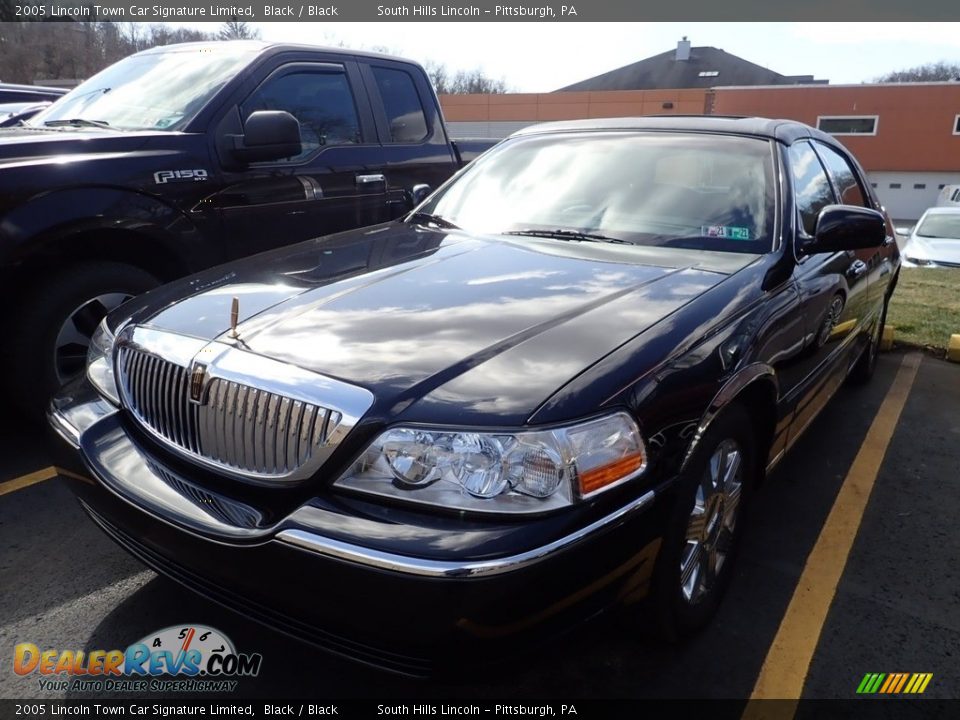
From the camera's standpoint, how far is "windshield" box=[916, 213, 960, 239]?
44.6 ft

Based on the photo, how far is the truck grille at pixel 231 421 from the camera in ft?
5.98

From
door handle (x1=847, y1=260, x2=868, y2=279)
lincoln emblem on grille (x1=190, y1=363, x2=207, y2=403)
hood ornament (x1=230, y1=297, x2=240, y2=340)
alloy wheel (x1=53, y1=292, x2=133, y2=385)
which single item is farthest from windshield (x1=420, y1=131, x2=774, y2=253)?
alloy wheel (x1=53, y1=292, x2=133, y2=385)

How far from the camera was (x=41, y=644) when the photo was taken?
2.31 m

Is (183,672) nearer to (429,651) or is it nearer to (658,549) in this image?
(429,651)

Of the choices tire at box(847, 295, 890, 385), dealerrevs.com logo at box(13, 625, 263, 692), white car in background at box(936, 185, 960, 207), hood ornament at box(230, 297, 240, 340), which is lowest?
dealerrevs.com logo at box(13, 625, 263, 692)

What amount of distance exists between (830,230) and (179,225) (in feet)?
10.4

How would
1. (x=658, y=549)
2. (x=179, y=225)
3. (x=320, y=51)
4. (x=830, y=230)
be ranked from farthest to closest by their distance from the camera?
(x=320, y=51) < (x=179, y=225) < (x=830, y=230) < (x=658, y=549)

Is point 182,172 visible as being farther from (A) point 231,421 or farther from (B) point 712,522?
(B) point 712,522

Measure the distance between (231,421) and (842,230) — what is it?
2446 mm

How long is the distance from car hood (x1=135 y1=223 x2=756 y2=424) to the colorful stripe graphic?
133 centimetres

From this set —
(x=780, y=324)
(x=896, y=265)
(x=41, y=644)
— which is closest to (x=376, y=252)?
(x=780, y=324)

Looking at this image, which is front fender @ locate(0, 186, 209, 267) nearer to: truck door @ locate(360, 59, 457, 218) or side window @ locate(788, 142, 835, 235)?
truck door @ locate(360, 59, 457, 218)

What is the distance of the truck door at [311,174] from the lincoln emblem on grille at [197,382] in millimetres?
2247

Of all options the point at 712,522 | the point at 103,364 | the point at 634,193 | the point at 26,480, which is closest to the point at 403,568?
the point at 712,522
